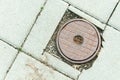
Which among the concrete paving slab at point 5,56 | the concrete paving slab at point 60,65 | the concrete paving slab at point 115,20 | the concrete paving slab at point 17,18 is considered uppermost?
the concrete paving slab at point 115,20

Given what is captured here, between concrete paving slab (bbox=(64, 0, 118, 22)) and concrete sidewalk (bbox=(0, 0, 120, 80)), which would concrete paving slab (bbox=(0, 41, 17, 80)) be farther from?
concrete paving slab (bbox=(64, 0, 118, 22))

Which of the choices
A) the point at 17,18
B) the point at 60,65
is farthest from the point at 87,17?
the point at 17,18

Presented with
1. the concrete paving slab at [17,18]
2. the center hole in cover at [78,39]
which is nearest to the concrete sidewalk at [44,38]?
the concrete paving slab at [17,18]

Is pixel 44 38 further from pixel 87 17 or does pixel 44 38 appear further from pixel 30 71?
pixel 87 17

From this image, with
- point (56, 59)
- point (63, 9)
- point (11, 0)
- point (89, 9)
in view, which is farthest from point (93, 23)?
point (11, 0)

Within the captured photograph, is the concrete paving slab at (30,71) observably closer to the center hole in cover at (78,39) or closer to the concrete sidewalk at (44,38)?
the concrete sidewalk at (44,38)
